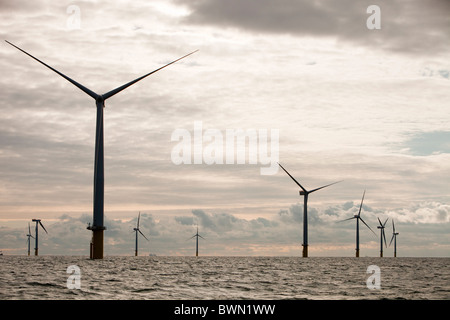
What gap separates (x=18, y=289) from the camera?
168 feet

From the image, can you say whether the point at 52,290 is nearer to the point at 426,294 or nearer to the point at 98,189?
the point at 426,294

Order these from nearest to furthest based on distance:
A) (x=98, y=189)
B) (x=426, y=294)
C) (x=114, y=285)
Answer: (x=426, y=294)
(x=114, y=285)
(x=98, y=189)

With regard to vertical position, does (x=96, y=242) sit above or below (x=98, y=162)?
below

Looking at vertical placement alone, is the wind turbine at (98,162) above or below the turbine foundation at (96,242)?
above

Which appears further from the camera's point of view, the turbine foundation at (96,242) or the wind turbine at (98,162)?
the turbine foundation at (96,242)

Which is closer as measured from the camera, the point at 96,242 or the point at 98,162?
the point at 98,162

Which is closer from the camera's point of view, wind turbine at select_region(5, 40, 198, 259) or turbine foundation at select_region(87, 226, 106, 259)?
wind turbine at select_region(5, 40, 198, 259)

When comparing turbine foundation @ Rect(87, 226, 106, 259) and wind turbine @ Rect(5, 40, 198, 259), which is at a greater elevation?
wind turbine @ Rect(5, 40, 198, 259)
